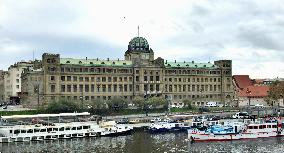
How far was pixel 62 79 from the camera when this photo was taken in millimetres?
187125

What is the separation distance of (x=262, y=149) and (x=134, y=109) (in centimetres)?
8313

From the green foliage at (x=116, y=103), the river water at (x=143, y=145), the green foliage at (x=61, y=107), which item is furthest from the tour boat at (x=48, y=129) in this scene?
the green foliage at (x=116, y=103)

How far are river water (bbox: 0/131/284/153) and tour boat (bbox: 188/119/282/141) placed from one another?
3.01 metres

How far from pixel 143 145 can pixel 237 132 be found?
2730 centimetres

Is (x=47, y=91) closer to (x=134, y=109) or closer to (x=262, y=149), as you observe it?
(x=134, y=109)

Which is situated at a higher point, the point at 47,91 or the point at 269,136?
the point at 47,91

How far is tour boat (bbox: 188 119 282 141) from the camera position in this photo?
119562mm

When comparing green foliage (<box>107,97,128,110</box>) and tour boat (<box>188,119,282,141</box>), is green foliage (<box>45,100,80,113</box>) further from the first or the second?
tour boat (<box>188,119,282,141</box>)

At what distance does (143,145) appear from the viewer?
108 metres

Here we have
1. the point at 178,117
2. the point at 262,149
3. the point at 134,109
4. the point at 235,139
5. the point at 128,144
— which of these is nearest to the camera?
the point at 262,149

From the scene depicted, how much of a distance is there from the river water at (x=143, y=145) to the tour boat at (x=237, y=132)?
301 cm

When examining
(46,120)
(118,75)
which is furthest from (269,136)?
(118,75)

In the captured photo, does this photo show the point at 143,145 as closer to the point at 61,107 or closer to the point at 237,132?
the point at 237,132

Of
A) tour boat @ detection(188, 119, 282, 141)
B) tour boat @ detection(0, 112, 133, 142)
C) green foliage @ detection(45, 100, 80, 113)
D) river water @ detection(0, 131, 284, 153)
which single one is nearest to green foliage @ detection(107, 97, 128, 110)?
green foliage @ detection(45, 100, 80, 113)
